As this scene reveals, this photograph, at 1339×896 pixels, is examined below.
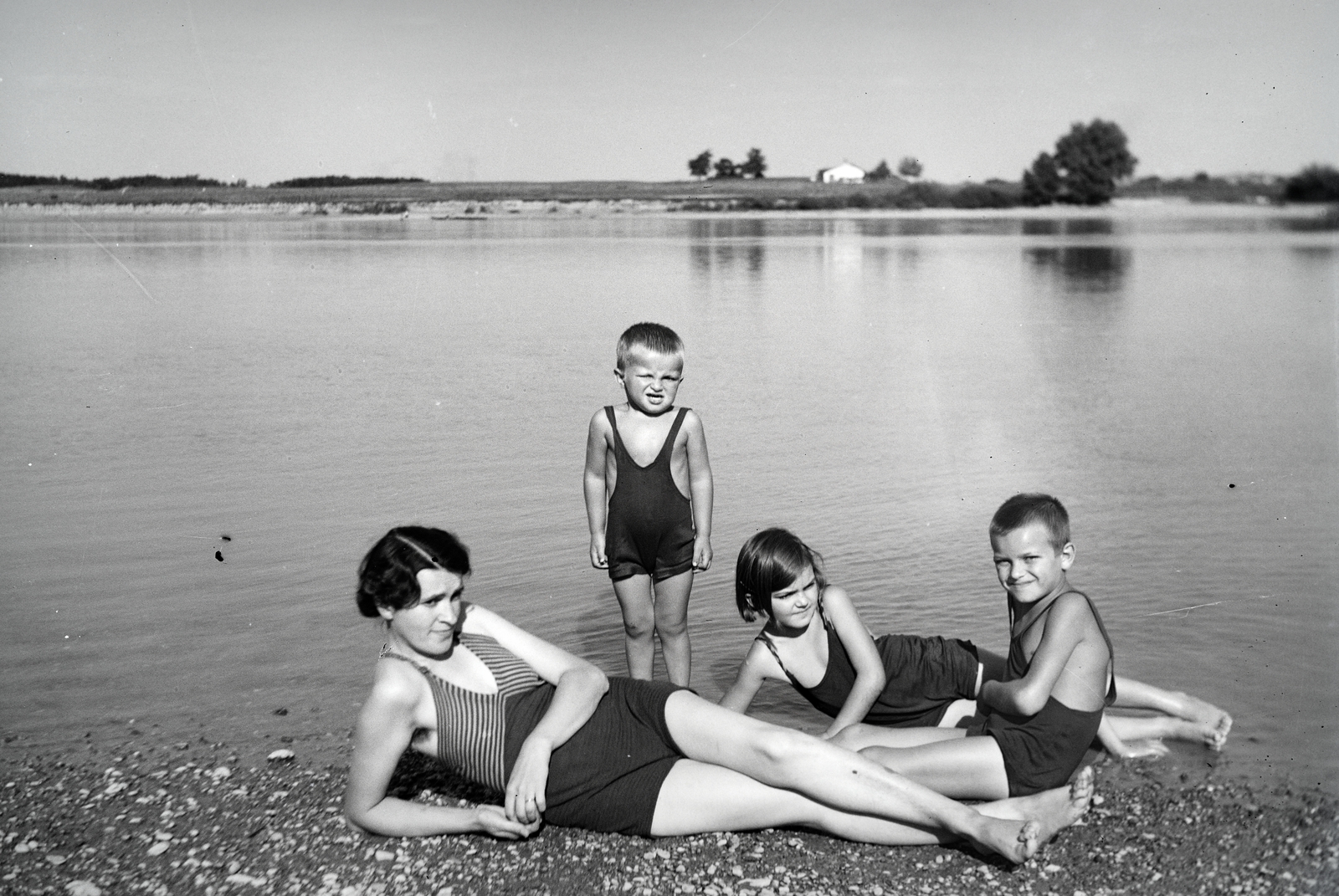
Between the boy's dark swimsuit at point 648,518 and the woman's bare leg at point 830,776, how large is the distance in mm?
1280

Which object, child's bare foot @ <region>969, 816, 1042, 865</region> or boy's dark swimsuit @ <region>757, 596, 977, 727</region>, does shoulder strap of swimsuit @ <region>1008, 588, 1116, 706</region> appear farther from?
child's bare foot @ <region>969, 816, 1042, 865</region>

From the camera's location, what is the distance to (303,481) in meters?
8.72

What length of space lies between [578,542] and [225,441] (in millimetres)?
3915

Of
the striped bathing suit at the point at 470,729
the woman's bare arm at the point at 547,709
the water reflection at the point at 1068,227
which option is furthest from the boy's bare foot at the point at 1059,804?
the water reflection at the point at 1068,227

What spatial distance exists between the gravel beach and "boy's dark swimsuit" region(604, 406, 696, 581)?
3.82 feet

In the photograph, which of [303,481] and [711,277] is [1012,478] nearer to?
[303,481]

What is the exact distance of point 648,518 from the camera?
506cm

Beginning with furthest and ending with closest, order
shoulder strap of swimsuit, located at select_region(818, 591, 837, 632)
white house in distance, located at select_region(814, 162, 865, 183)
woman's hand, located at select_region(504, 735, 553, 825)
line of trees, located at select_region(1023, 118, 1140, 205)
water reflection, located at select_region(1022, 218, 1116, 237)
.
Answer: white house in distance, located at select_region(814, 162, 865, 183) → water reflection, located at select_region(1022, 218, 1116, 237) → line of trees, located at select_region(1023, 118, 1140, 205) → shoulder strap of swimsuit, located at select_region(818, 591, 837, 632) → woman's hand, located at select_region(504, 735, 553, 825)

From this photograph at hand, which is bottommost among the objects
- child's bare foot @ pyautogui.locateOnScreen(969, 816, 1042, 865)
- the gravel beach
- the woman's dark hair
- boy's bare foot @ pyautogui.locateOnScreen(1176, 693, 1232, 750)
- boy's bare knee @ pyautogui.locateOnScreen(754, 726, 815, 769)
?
the gravel beach

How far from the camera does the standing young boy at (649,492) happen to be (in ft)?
16.6

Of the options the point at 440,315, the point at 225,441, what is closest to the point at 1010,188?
the point at 440,315

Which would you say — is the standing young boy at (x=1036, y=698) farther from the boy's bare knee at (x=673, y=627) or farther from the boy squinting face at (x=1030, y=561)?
the boy's bare knee at (x=673, y=627)

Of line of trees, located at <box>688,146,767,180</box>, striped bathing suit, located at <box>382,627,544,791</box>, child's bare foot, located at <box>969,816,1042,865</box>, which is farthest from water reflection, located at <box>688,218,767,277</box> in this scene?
child's bare foot, located at <box>969,816,1042,865</box>

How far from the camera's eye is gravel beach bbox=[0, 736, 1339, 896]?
12.3 ft
